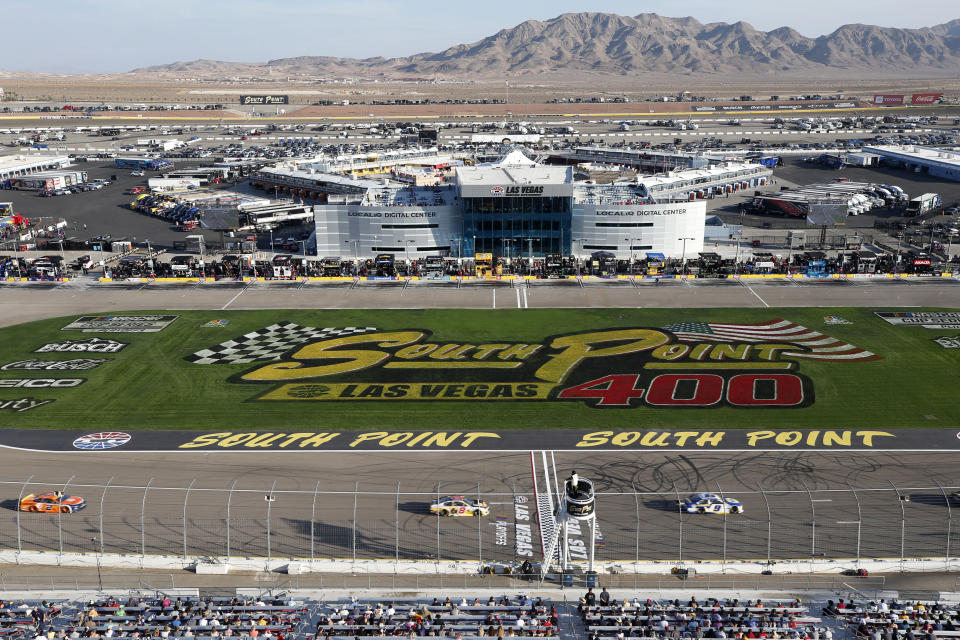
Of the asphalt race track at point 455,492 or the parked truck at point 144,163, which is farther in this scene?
the parked truck at point 144,163

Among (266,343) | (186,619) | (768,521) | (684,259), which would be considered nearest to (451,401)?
(266,343)

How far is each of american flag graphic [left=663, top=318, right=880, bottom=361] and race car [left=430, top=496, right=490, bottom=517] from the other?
28.4 meters

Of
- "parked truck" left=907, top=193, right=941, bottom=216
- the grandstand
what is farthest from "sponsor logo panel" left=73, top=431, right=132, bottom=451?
"parked truck" left=907, top=193, right=941, bottom=216

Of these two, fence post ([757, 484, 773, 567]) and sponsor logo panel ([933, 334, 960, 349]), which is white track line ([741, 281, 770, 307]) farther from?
fence post ([757, 484, 773, 567])

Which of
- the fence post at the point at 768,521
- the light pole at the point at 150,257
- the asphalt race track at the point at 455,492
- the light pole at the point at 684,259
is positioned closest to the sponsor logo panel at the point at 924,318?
the light pole at the point at 684,259

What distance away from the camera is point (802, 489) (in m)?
36.4

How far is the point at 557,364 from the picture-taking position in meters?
53.2

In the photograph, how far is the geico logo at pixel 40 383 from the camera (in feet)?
165

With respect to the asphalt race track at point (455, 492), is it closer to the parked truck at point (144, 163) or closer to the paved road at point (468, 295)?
the paved road at point (468, 295)

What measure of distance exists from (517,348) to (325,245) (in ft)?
120

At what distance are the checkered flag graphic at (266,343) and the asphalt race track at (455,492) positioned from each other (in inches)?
601

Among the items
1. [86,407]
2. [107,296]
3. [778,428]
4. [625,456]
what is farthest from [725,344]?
[107,296]

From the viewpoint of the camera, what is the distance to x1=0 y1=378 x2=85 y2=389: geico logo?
165ft

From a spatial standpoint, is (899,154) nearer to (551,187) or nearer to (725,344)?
(551,187)
